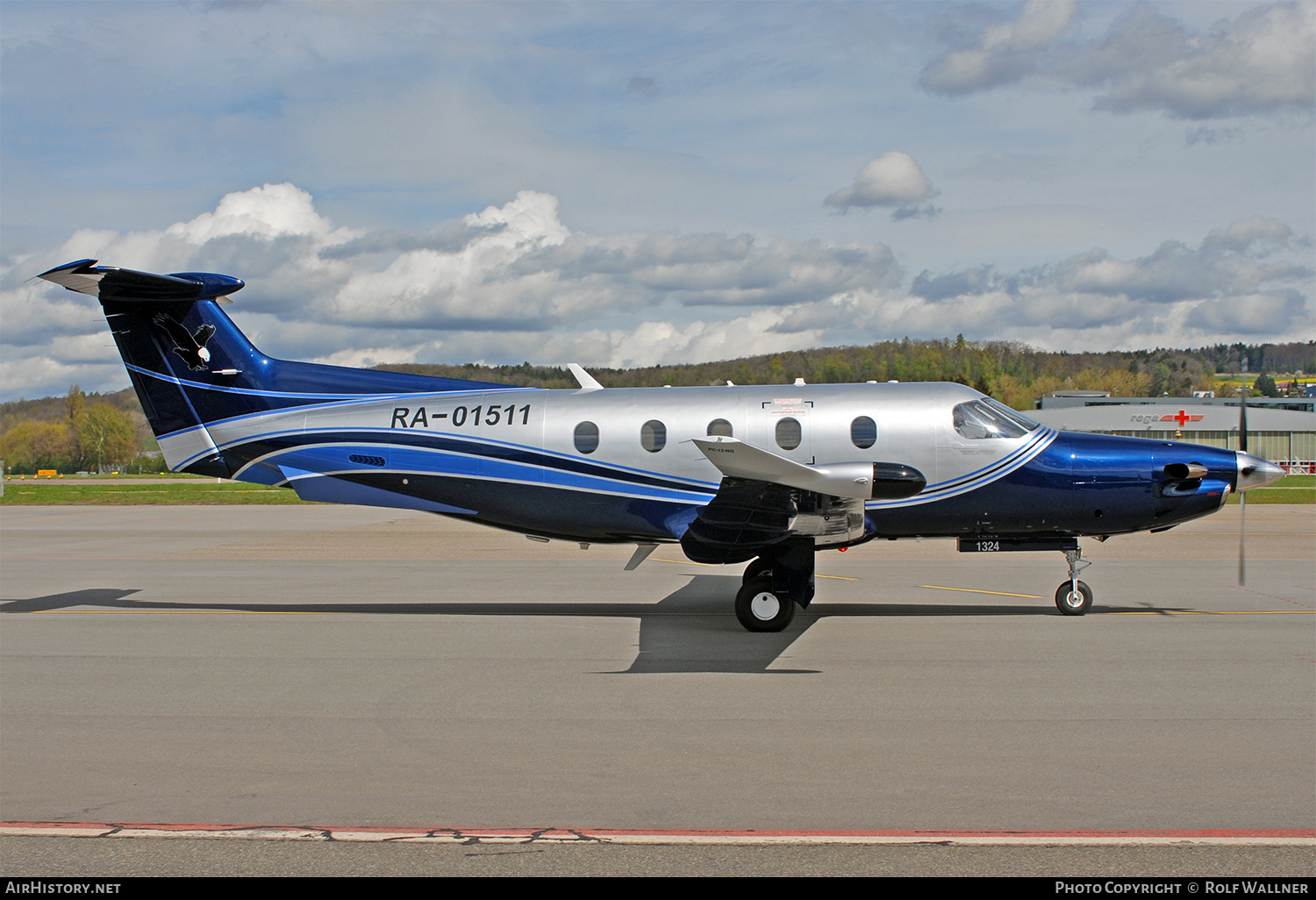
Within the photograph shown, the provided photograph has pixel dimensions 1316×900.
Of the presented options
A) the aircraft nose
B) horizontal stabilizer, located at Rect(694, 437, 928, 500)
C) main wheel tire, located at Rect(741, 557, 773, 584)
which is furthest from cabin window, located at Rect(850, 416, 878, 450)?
the aircraft nose

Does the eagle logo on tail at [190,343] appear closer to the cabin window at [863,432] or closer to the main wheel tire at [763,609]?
the main wheel tire at [763,609]

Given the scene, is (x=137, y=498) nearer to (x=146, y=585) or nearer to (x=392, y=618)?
(x=146, y=585)

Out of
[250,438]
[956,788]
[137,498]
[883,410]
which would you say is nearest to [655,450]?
[883,410]

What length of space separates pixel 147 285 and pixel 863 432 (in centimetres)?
926

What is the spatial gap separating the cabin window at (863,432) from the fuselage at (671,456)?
2 cm

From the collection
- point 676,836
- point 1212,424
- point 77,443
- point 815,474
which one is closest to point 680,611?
point 815,474

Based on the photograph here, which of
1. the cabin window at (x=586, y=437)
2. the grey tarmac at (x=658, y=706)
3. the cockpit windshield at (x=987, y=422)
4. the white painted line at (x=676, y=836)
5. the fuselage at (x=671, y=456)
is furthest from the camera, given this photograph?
the cabin window at (x=586, y=437)

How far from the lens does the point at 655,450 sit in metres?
11.7

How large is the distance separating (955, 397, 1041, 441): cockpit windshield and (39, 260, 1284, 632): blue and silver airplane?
0.02 meters

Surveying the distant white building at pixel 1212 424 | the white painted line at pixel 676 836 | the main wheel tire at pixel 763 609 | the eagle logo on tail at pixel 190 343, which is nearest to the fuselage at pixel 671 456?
the eagle logo on tail at pixel 190 343

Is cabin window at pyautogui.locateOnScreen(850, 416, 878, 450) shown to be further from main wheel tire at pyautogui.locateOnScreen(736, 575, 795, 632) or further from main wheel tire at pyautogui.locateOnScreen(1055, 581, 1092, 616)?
main wheel tire at pyautogui.locateOnScreen(1055, 581, 1092, 616)

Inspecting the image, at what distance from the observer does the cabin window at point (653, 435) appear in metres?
11.7
